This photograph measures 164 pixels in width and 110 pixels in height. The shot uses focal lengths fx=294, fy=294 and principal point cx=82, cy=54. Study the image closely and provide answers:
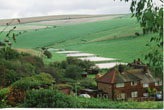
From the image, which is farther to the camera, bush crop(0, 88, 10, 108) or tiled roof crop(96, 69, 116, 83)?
tiled roof crop(96, 69, 116, 83)

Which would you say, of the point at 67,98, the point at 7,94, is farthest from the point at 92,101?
the point at 7,94

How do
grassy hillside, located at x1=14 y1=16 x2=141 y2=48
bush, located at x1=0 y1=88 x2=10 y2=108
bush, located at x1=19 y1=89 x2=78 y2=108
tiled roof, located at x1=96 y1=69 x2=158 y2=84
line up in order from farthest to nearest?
grassy hillside, located at x1=14 y1=16 x2=141 y2=48, tiled roof, located at x1=96 y1=69 x2=158 y2=84, bush, located at x1=0 y1=88 x2=10 y2=108, bush, located at x1=19 y1=89 x2=78 y2=108

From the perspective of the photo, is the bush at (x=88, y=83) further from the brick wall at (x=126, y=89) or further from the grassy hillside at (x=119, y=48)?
the grassy hillside at (x=119, y=48)

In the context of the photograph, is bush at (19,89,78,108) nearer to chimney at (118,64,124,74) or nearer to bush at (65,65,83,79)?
bush at (65,65,83,79)

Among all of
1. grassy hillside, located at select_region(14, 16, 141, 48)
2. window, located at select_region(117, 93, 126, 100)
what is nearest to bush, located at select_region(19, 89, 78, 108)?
window, located at select_region(117, 93, 126, 100)

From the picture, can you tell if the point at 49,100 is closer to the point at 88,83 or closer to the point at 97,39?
the point at 88,83

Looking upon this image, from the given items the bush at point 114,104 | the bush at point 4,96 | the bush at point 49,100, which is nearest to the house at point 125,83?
the bush at point 114,104
